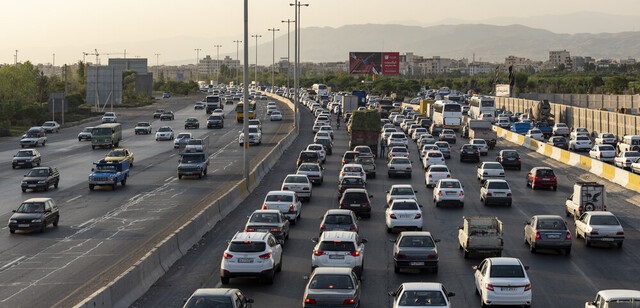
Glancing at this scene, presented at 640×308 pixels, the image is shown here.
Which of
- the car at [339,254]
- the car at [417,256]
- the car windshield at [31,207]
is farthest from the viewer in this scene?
the car windshield at [31,207]

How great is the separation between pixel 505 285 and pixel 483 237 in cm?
719

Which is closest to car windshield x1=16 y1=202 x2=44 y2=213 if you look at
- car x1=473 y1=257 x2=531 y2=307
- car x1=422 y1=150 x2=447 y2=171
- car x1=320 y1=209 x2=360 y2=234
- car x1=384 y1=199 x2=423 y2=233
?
car x1=320 y1=209 x2=360 y2=234

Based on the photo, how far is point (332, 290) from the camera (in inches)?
778

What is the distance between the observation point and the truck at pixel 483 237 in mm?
28062

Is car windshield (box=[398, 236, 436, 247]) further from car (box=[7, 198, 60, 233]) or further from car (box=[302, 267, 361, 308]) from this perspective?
car (box=[7, 198, 60, 233])

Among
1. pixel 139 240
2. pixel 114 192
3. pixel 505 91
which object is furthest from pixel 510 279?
pixel 505 91

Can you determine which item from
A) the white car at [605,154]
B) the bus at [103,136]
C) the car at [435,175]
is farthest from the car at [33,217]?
the white car at [605,154]

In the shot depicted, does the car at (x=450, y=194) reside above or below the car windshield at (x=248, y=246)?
below

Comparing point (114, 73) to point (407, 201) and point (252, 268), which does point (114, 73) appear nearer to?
point (407, 201)

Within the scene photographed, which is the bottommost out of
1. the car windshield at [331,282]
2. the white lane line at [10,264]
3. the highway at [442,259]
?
the white lane line at [10,264]

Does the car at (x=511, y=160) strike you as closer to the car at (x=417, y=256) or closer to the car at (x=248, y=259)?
the car at (x=417, y=256)

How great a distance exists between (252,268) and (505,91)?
432 ft

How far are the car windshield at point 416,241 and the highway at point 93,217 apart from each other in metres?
8.01

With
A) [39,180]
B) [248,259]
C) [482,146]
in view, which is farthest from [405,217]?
[482,146]
